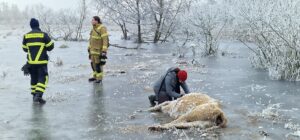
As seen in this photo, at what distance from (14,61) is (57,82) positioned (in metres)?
6.97

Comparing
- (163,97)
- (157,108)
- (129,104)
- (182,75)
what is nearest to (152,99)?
(163,97)

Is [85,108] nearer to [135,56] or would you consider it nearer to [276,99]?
[276,99]

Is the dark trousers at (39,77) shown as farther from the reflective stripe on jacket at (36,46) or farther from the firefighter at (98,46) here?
the firefighter at (98,46)

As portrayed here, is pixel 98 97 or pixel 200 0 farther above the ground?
pixel 200 0

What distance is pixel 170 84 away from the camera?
8914 mm

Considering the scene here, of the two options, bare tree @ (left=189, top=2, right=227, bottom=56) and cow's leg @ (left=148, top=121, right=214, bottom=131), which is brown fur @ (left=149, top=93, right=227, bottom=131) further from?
bare tree @ (left=189, top=2, right=227, bottom=56)

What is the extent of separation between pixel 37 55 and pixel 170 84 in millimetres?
3031

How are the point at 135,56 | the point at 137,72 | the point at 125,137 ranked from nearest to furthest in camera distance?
the point at 125,137 → the point at 137,72 → the point at 135,56

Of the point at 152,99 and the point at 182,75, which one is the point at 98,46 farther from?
the point at 182,75

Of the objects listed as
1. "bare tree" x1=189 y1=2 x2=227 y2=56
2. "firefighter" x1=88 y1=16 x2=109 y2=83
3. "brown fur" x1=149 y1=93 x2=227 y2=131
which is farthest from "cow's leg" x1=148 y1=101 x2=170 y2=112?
"bare tree" x1=189 y1=2 x2=227 y2=56

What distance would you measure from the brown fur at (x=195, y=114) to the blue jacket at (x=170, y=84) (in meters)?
0.60

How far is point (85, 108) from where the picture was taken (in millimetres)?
9312

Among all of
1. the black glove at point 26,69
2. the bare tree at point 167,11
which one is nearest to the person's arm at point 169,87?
the black glove at point 26,69

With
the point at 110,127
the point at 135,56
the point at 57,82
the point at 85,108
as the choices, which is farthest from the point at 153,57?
the point at 110,127
